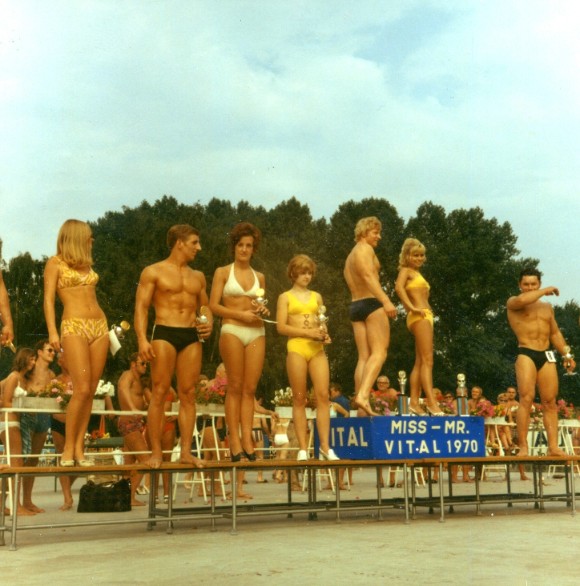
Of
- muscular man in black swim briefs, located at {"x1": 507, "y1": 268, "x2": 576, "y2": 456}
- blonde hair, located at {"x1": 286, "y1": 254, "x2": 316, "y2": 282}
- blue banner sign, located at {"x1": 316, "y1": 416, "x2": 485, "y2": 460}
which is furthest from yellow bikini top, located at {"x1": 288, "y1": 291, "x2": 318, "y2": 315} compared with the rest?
muscular man in black swim briefs, located at {"x1": 507, "y1": 268, "x2": 576, "y2": 456}

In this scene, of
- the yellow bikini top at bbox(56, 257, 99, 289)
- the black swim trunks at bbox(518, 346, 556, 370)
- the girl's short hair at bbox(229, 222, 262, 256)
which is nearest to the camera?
the yellow bikini top at bbox(56, 257, 99, 289)

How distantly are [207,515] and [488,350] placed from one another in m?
36.5

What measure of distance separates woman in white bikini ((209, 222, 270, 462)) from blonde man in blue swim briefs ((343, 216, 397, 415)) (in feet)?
4.41

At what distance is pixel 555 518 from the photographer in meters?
10.5

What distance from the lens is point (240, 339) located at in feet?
31.4

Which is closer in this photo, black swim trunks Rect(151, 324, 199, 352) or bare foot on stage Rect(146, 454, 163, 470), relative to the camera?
bare foot on stage Rect(146, 454, 163, 470)

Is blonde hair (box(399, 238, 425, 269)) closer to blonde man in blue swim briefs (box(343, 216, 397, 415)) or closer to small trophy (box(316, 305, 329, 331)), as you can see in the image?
blonde man in blue swim briefs (box(343, 216, 397, 415))

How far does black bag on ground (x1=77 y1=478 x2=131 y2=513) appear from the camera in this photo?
11.1 meters

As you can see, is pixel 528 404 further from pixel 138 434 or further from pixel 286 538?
pixel 138 434

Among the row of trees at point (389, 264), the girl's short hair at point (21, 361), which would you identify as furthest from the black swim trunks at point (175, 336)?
the row of trees at point (389, 264)

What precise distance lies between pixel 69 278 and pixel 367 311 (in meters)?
3.54

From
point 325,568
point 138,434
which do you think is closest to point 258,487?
point 138,434

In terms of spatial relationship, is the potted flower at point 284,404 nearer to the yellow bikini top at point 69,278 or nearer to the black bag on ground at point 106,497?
the black bag on ground at point 106,497

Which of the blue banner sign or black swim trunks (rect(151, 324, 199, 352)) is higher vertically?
black swim trunks (rect(151, 324, 199, 352))
